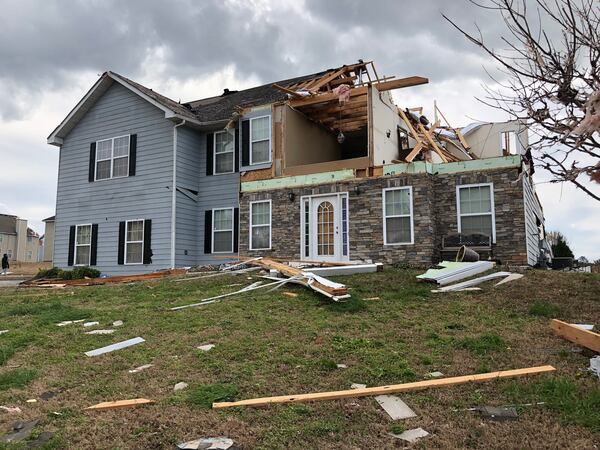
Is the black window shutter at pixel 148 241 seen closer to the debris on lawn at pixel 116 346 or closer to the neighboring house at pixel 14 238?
the debris on lawn at pixel 116 346

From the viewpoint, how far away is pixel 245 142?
51.2 ft

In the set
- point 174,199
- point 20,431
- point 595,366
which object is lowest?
Answer: point 20,431

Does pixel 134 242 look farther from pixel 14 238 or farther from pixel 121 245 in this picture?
pixel 14 238

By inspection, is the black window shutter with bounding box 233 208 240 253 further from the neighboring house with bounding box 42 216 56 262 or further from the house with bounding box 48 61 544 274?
the neighboring house with bounding box 42 216 56 262

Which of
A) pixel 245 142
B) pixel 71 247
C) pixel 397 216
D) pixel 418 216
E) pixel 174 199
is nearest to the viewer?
pixel 418 216

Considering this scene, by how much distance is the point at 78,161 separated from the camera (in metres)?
18.3

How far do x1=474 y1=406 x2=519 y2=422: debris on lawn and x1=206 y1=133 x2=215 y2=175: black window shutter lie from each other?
14.1 meters

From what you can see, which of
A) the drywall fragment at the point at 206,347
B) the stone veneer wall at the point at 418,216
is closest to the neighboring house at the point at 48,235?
the stone veneer wall at the point at 418,216

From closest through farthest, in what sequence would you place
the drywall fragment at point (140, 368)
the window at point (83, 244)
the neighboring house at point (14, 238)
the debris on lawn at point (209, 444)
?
the debris on lawn at point (209, 444) → the drywall fragment at point (140, 368) → the window at point (83, 244) → the neighboring house at point (14, 238)

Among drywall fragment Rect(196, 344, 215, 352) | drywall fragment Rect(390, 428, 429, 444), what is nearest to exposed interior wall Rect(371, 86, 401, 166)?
drywall fragment Rect(196, 344, 215, 352)

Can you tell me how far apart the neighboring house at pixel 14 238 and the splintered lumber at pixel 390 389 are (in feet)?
197

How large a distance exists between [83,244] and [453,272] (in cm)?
1384

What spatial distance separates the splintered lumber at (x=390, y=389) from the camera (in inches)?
160

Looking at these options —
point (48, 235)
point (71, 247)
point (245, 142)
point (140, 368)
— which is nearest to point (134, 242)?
point (71, 247)
